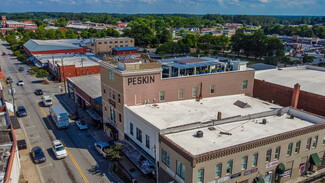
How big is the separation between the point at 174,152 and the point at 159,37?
16716cm

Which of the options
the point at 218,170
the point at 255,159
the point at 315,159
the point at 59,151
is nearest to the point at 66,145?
the point at 59,151

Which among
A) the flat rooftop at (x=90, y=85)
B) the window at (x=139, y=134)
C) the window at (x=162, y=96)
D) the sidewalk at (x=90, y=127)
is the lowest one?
the sidewalk at (x=90, y=127)

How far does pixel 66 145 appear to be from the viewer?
1761 inches

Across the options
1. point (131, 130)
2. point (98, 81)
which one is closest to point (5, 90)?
point (98, 81)

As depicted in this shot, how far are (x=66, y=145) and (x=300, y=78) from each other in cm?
4555

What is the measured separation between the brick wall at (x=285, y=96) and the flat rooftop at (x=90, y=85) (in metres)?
33.3

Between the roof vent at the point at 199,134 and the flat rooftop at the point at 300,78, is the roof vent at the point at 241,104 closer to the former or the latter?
the flat rooftop at the point at 300,78

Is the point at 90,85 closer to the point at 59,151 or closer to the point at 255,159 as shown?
the point at 59,151

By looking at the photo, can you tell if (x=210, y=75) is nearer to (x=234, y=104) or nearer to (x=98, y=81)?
(x=234, y=104)

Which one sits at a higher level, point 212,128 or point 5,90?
point 212,128

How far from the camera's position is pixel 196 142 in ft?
101

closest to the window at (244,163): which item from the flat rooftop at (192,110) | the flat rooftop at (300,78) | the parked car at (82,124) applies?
the flat rooftop at (192,110)

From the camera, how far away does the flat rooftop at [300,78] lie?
153 feet

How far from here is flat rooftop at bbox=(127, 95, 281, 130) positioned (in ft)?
122
